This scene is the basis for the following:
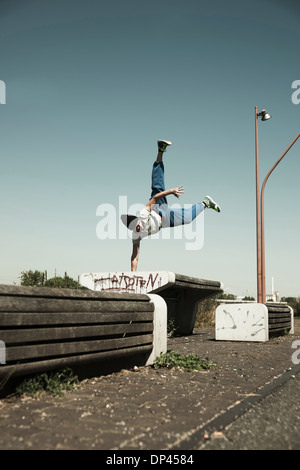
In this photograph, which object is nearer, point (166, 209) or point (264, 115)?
point (166, 209)

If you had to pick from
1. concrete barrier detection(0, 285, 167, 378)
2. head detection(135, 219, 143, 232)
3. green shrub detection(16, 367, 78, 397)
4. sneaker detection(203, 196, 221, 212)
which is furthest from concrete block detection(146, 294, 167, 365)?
sneaker detection(203, 196, 221, 212)

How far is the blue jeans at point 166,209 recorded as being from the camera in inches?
358

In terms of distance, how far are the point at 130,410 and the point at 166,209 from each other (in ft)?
20.2

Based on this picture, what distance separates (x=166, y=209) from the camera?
9.49 metres

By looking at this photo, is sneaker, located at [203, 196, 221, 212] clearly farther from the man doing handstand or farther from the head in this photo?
the head

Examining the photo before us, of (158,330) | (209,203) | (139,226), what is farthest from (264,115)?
(158,330)

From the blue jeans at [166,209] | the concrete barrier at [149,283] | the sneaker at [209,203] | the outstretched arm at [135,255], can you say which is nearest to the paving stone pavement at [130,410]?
the concrete barrier at [149,283]

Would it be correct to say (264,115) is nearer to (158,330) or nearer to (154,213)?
(154,213)

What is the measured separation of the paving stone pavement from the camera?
2.84m

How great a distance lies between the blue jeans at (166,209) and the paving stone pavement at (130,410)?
4069 mm

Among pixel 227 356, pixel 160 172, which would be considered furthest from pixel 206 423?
pixel 160 172
